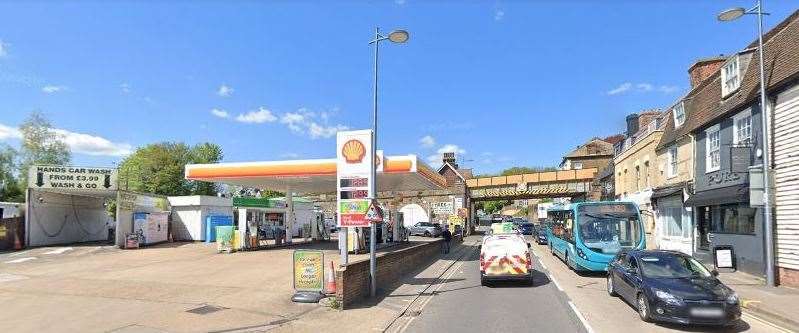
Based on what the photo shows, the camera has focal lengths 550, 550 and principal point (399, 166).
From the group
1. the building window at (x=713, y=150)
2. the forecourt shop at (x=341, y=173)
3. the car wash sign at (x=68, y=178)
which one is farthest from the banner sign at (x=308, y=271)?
the car wash sign at (x=68, y=178)

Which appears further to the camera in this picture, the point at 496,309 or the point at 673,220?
the point at 673,220

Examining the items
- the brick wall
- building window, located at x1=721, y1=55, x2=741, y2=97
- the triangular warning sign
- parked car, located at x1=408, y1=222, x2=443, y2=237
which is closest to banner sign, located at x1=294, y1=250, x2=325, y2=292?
the triangular warning sign

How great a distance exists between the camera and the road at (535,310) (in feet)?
34.0

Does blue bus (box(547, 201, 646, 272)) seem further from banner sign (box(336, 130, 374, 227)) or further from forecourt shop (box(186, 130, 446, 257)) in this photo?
banner sign (box(336, 130, 374, 227))

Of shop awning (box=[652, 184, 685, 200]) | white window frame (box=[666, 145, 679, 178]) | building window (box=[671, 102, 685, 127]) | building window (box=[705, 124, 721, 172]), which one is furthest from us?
white window frame (box=[666, 145, 679, 178])

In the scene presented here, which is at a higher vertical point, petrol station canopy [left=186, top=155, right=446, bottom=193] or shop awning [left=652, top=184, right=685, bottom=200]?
petrol station canopy [left=186, top=155, right=446, bottom=193]

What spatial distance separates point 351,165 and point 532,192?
4547 cm

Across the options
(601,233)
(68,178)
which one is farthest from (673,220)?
(68,178)

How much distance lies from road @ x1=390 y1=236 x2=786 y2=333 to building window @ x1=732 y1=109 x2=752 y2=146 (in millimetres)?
6597

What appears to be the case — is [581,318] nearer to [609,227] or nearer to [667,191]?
[609,227]

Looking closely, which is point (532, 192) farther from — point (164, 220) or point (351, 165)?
point (351, 165)

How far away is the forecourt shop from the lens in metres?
16.4

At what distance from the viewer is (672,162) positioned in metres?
25.6

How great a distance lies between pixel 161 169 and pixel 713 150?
64.9 m
